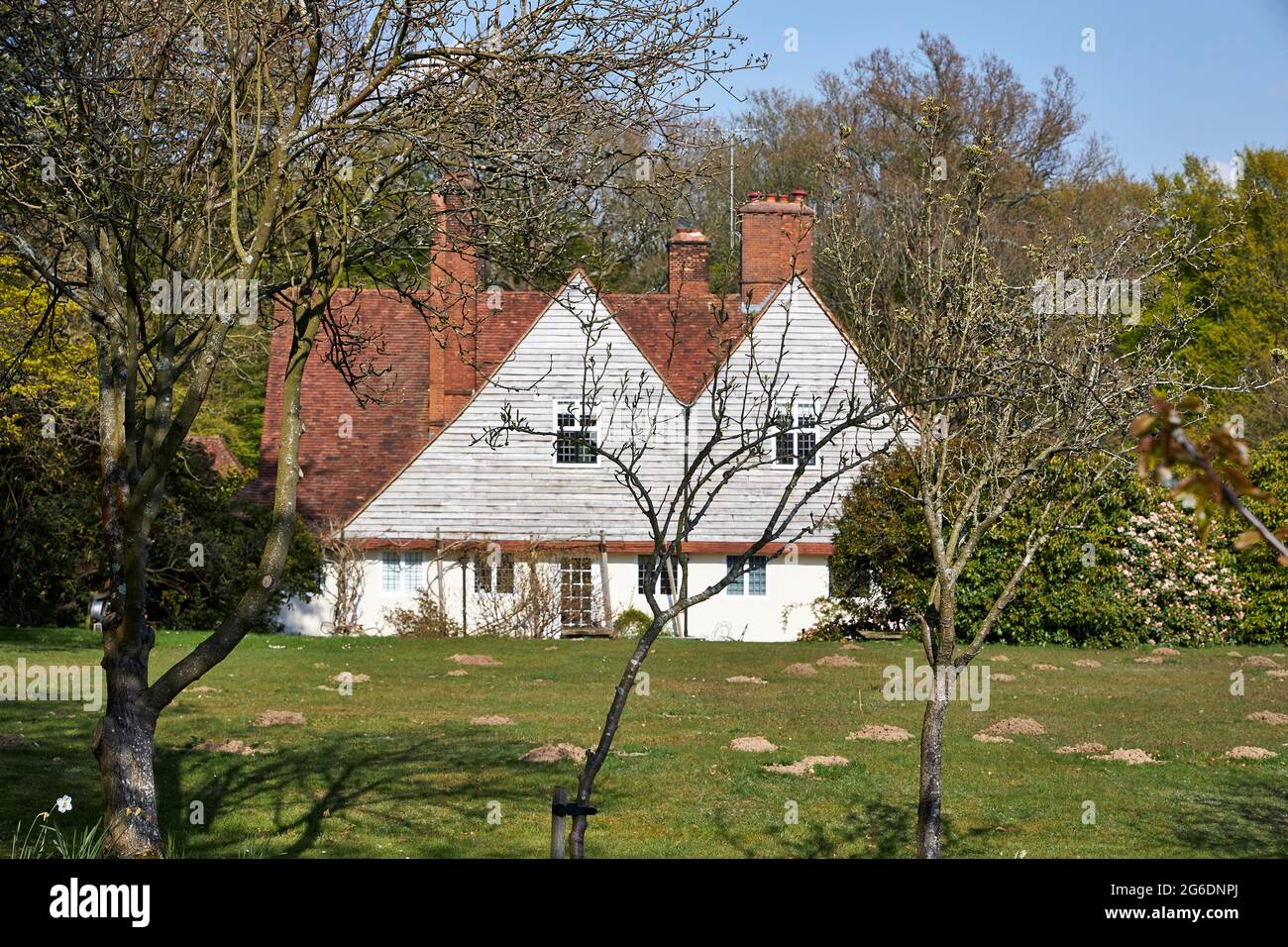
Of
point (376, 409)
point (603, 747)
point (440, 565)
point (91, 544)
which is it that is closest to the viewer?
point (603, 747)

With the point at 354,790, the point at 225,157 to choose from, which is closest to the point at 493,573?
the point at 354,790

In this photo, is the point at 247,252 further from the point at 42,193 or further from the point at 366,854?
the point at 366,854

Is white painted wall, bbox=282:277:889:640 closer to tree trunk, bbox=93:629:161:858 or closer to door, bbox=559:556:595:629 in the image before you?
door, bbox=559:556:595:629

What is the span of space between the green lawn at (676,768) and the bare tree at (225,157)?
8.54 feet

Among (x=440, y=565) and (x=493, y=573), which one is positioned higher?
(x=440, y=565)

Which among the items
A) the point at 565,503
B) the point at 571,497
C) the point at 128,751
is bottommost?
the point at 128,751

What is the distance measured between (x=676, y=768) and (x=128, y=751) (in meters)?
6.60

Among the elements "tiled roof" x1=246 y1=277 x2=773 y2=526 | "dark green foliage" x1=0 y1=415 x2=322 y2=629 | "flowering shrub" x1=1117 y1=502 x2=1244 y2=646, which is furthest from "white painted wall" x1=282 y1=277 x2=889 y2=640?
"flowering shrub" x1=1117 y1=502 x2=1244 y2=646

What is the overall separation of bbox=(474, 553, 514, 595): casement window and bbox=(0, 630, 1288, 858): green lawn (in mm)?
7575

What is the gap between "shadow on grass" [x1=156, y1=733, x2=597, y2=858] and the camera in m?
9.75

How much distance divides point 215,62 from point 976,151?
470 cm

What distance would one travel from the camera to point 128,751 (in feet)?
23.5

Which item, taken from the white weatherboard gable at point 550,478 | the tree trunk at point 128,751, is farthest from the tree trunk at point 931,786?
the white weatherboard gable at point 550,478

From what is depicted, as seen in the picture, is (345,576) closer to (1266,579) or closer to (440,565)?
(440,565)
